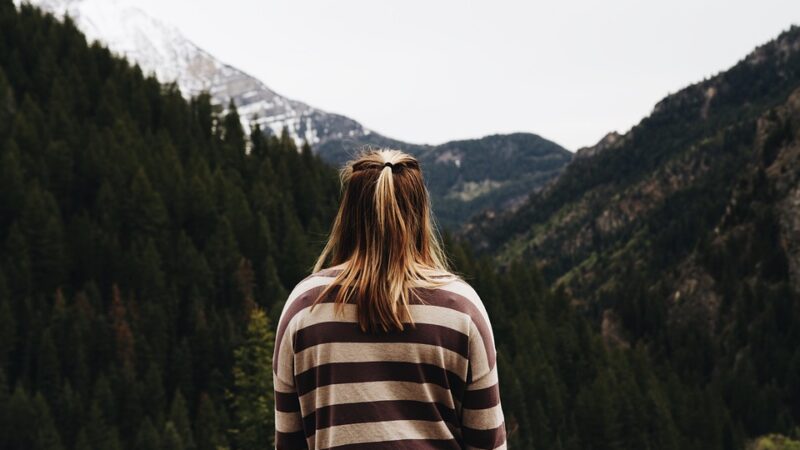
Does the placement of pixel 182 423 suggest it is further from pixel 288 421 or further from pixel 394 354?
pixel 394 354

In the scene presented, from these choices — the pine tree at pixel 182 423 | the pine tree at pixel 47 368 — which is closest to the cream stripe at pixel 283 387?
the pine tree at pixel 182 423

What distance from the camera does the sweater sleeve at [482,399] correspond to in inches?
192

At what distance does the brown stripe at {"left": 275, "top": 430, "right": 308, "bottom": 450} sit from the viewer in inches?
210

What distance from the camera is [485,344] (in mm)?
4895

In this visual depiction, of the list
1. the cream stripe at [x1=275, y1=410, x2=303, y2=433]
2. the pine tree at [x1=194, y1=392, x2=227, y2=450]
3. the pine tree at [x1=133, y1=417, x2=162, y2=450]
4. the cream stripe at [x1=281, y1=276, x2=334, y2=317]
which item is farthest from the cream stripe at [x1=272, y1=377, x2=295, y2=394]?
the pine tree at [x1=133, y1=417, x2=162, y2=450]

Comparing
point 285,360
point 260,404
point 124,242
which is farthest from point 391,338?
point 124,242

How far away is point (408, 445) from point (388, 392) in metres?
0.32

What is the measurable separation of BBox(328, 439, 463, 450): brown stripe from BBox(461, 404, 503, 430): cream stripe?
0.15 m

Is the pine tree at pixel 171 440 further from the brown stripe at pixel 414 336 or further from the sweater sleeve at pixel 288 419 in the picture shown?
the brown stripe at pixel 414 336

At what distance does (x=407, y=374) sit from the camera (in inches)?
192

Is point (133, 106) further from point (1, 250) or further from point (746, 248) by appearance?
point (746, 248)

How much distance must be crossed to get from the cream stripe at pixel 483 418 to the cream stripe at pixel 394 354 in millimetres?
249

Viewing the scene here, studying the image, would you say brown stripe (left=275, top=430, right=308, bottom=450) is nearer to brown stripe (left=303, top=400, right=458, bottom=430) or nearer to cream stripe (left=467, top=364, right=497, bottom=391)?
brown stripe (left=303, top=400, right=458, bottom=430)

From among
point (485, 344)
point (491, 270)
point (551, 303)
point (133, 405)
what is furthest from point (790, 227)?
point (485, 344)
